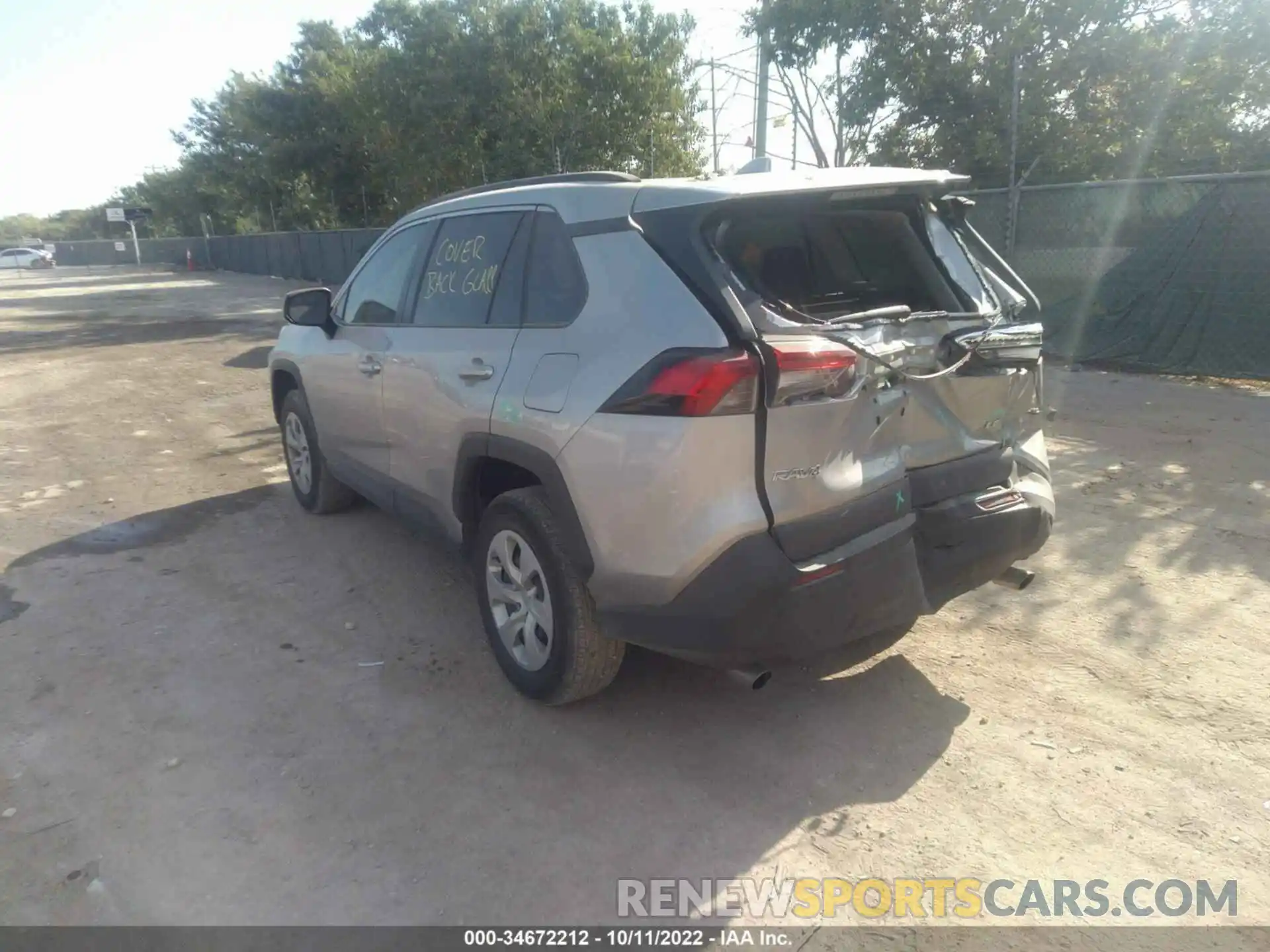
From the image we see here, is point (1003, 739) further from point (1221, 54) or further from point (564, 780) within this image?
point (1221, 54)

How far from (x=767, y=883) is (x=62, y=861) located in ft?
6.84

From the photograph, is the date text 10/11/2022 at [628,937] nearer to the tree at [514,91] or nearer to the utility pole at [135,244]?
the tree at [514,91]

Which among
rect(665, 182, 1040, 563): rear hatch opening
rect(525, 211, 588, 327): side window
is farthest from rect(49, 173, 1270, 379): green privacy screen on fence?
rect(525, 211, 588, 327): side window

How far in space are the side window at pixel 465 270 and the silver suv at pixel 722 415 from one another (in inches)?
0.7

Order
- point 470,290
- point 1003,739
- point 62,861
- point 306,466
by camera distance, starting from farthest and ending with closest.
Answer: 1. point 306,466
2. point 470,290
3. point 1003,739
4. point 62,861

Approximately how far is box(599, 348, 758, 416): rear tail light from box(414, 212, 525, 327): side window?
4.06ft

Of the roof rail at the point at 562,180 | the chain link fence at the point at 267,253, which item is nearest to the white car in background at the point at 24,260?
the chain link fence at the point at 267,253

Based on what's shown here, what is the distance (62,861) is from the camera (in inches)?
109

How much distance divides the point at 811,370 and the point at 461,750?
180cm

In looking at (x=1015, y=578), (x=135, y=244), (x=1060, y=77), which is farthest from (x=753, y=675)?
(x=135, y=244)

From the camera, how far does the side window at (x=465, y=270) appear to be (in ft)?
12.4

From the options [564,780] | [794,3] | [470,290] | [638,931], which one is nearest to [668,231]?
[470,290]

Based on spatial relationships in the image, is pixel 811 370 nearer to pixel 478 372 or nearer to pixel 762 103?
pixel 478 372

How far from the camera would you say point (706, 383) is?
270 centimetres
